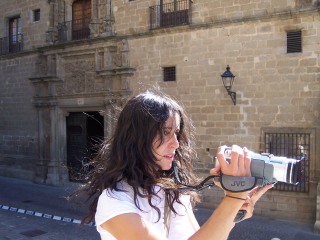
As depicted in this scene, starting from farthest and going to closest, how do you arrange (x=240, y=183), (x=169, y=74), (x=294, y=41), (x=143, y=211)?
(x=169, y=74) → (x=294, y=41) → (x=143, y=211) → (x=240, y=183)

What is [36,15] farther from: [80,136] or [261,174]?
[261,174]

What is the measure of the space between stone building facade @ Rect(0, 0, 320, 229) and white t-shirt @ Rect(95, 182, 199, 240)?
4498mm

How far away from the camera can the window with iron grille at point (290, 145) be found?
8810mm

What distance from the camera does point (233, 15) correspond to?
969 cm

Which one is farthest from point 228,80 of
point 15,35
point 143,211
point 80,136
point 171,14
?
point 15,35

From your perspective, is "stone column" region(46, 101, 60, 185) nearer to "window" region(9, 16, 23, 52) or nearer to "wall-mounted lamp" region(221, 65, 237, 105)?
"window" region(9, 16, 23, 52)

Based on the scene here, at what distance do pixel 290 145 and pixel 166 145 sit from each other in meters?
8.00

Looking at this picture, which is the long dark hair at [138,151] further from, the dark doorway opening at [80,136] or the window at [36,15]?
the window at [36,15]

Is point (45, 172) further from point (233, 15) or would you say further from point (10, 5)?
point (233, 15)

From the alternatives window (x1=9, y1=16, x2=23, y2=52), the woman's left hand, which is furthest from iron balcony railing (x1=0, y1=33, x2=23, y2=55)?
the woman's left hand

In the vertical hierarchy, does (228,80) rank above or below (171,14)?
below

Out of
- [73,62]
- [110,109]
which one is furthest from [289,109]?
[73,62]

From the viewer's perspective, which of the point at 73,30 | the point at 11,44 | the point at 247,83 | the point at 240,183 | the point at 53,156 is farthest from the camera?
the point at 11,44

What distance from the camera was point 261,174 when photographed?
1.33m
